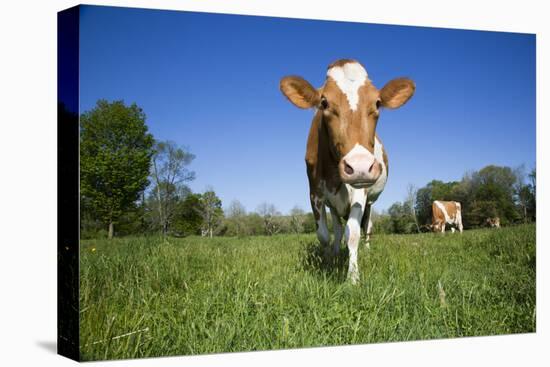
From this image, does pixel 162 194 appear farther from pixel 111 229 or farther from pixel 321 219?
pixel 321 219

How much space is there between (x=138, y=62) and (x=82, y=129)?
0.80 m

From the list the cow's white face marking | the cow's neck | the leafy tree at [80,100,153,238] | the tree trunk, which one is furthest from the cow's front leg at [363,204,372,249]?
the tree trunk

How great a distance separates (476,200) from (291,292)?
101 inches

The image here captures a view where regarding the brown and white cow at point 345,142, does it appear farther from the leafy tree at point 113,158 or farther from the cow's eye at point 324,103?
the leafy tree at point 113,158

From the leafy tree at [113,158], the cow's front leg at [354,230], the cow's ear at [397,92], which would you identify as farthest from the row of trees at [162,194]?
the cow's ear at [397,92]

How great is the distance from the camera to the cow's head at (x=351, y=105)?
5473mm

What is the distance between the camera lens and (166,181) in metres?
5.78

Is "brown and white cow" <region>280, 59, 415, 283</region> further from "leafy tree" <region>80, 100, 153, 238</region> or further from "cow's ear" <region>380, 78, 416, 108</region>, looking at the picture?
"leafy tree" <region>80, 100, 153, 238</region>

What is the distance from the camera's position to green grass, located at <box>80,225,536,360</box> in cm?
531

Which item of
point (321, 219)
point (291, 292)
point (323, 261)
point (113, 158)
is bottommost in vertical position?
point (291, 292)

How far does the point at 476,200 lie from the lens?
7219 millimetres

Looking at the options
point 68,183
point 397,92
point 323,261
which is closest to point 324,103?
point 397,92

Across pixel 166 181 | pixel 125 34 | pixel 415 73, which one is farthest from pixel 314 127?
pixel 125 34

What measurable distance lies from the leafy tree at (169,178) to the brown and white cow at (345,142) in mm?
1189
